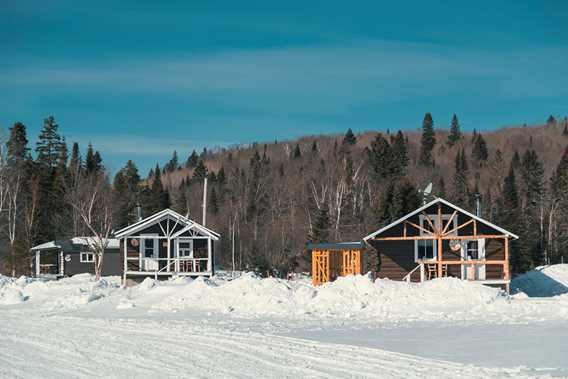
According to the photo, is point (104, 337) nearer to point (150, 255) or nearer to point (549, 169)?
point (150, 255)

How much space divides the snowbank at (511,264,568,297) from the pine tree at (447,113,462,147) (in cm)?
7603

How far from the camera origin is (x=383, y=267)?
38031 millimetres

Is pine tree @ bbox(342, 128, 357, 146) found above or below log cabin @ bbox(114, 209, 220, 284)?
above

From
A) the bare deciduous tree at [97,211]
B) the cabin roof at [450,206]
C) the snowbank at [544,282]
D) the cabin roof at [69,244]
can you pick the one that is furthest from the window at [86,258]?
the snowbank at [544,282]

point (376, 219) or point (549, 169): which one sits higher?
point (549, 169)

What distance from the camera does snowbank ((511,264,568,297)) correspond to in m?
44.8

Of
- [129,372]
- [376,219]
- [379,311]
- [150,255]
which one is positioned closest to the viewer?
[129,372]

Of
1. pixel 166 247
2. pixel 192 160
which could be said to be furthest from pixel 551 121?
pixel 166 247

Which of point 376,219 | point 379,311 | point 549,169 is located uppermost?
point 549,169

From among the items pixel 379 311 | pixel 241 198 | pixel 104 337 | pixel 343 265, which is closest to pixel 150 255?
pixel 343 265

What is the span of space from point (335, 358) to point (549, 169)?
91.9m

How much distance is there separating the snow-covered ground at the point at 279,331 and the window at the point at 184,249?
9999 millimetres

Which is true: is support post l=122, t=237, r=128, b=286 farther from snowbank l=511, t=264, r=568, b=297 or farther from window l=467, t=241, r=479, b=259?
snowbank l=511, t=264, r=568, b=297

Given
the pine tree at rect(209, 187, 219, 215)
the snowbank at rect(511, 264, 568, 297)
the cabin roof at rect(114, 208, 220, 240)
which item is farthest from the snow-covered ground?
the pine tree at rect(209, 187, 219, 215)
